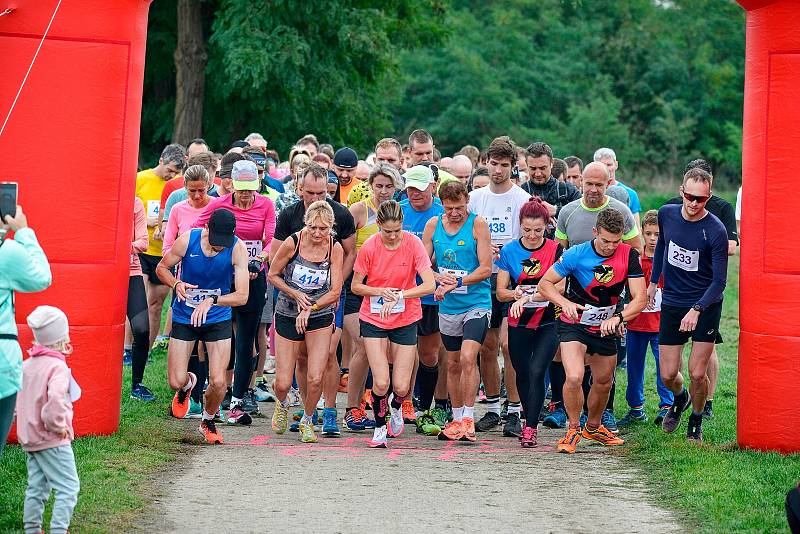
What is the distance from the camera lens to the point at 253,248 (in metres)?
11.5

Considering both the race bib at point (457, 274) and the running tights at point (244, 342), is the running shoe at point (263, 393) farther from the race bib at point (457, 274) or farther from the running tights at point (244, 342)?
the race bib at point (457, 274)

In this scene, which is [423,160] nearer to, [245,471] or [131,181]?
[131,181]

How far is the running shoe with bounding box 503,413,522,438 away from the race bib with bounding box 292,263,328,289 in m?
2.17

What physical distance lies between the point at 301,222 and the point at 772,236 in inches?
149

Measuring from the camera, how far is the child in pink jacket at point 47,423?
22.9 feet

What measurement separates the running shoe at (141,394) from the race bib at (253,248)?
6.06 ft

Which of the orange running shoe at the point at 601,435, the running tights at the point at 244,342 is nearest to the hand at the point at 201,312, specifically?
the running tights at the point at 244,342

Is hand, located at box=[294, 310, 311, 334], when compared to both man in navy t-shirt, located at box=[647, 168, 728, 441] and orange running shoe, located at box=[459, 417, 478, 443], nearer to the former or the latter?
orange running shoe, located at box=[459, 417, 478, 443]

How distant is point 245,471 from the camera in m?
9.40

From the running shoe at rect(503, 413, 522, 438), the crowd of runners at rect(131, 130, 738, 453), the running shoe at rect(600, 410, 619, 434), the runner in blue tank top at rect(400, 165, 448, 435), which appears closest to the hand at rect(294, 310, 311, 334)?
the crowd of runners at rect(131, 130, 738, 453)

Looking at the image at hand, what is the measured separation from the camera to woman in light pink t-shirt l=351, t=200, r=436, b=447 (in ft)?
34.2

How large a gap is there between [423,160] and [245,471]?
5057mm

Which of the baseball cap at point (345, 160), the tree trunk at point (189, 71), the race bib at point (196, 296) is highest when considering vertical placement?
the tree trunk at point (189, 71)

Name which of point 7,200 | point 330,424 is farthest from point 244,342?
point 7,200
